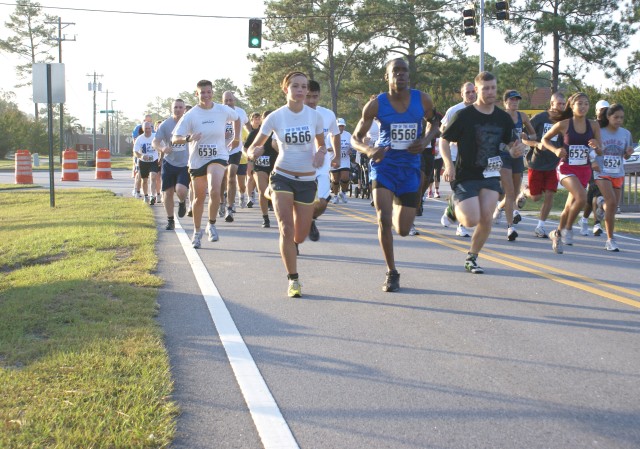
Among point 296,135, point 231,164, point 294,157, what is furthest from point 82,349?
point 231,164

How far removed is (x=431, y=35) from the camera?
172 ft

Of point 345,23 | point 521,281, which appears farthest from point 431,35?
point 521,281

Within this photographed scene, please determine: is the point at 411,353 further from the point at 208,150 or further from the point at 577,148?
the point at 208,150

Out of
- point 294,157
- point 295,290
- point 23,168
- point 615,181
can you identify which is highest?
point 294,157

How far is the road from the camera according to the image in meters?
3.73

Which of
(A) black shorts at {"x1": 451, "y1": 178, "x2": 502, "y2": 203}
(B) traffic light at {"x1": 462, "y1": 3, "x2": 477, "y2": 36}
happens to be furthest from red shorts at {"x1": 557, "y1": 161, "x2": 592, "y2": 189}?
(B) traffic light at {"x1": 462, "y1": 3, "x2": 477, "y2": 36}

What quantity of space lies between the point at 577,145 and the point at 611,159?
3.18ft

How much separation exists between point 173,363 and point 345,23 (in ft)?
162

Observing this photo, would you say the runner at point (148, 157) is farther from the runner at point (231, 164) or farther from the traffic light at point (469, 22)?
the traffic light at point (469, 22)

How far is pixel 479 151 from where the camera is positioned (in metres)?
8.00

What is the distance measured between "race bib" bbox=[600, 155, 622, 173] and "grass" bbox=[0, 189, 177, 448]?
19.9ft

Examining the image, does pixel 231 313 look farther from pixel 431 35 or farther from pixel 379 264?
pixel 431 35

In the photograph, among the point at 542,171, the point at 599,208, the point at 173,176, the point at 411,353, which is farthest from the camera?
the point at 599,208

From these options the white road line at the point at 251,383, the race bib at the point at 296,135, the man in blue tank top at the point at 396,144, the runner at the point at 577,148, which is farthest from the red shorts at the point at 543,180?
the white road line at the point at 251,383
